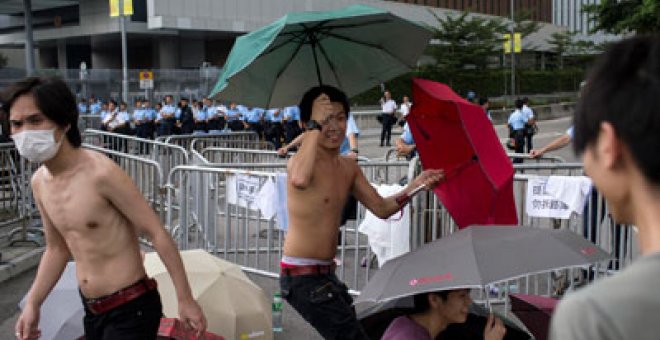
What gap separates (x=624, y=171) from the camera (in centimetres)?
139

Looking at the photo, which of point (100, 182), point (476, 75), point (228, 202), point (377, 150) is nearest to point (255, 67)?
point (100, 182)

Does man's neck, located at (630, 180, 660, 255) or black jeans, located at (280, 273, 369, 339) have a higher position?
man's neck, located at (630, 180, 660, 255)

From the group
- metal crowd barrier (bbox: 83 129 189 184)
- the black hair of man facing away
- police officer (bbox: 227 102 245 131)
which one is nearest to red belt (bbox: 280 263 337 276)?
the black hair of man facing away


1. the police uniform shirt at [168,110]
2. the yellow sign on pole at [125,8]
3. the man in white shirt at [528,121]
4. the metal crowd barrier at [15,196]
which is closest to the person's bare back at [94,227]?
the metal crowd barrier at [15,196]

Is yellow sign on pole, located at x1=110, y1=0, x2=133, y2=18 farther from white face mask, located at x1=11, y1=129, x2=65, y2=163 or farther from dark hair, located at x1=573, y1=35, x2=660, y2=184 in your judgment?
dark hair, located at x1=573, y1=35, x2=660, y2=184

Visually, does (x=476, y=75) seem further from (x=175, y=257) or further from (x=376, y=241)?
(x=175, y=257)

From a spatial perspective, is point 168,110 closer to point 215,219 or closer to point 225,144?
point 225,144

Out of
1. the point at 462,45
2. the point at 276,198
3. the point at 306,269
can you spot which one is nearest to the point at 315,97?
the point at 306,269

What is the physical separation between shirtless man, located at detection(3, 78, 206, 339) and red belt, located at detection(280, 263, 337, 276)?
59cm

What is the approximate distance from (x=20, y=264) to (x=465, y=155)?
635 cm

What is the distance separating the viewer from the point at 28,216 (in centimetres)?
1017

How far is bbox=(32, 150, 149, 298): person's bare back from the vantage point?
3.40m

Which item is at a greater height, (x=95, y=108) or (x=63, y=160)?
(x=95, y=108)

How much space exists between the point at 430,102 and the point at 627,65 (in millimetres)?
2659
